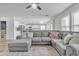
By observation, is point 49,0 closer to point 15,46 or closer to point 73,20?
point 15,46

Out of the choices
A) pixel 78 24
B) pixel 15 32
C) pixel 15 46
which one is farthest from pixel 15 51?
pixel 15 32

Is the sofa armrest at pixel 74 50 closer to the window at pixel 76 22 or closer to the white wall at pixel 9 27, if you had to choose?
the window at pixel 76 22

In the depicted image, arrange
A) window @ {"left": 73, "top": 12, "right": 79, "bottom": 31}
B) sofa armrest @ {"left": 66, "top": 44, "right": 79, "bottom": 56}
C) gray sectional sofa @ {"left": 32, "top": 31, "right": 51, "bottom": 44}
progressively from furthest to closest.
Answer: gray sectional sofa @ {"left": 32, "top": 31, "right": 51, "bottom": 44}
window @ {"left": 73, "top": 12, "right": 79, "bottom": 31}
sofa armrest @ {"left": 66, "top": 44, "right": 79, "bottom": 56}

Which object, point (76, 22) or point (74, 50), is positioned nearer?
point (74, 50)

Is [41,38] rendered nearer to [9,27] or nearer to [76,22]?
[76,22]

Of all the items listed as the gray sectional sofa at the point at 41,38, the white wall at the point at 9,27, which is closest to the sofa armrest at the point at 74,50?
the gray sectional sofa at the point at 41,38

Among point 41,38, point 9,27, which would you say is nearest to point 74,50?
point 41,38

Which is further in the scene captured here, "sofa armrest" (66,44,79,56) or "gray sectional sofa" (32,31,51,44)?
"gray sectional sofa" (32,31,51,44)

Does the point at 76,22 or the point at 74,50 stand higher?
the point at 76,22

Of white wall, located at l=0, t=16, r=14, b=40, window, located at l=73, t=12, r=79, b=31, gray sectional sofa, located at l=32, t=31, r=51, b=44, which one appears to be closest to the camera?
window, located at l=73, t=12, r=79, b=31

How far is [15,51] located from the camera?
405cm

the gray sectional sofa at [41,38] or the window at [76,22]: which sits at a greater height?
the window at [76,22]

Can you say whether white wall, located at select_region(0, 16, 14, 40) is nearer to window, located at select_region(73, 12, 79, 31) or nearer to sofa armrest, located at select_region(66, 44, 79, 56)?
window, located at select_region(73, 12, 79, 31)

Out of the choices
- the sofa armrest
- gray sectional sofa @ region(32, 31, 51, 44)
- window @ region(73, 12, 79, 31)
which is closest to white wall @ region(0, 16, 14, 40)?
gray sectional sofa @ region(32, 31, 51, 44)
